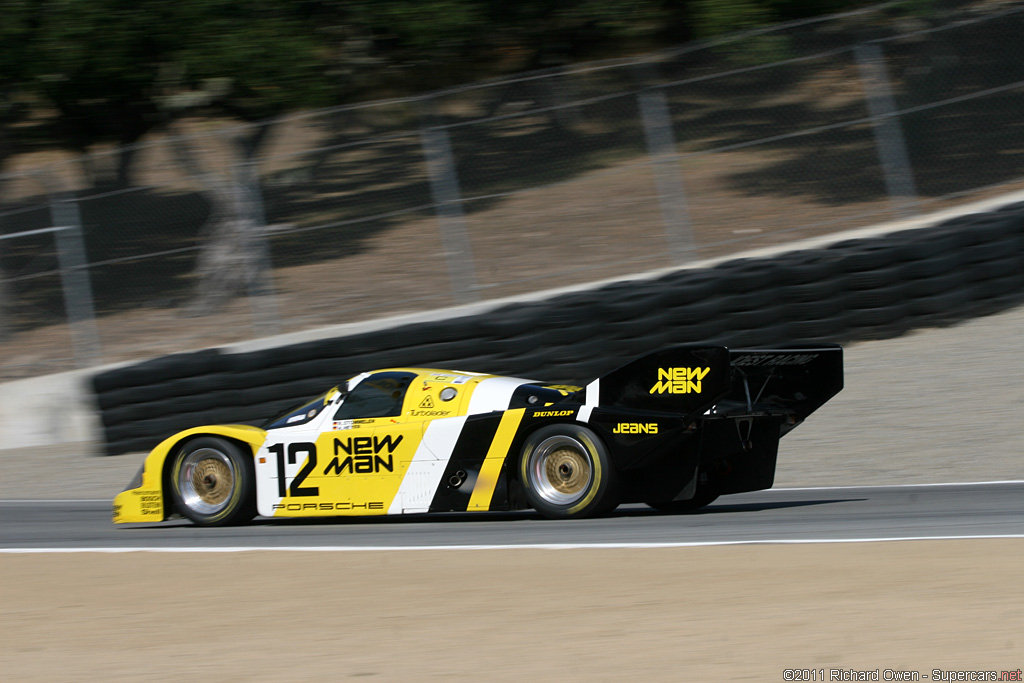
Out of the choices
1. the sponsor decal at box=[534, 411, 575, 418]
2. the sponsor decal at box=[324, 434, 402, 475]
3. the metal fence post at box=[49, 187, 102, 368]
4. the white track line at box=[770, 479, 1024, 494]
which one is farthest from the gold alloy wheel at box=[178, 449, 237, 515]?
the metal fence post at box=[49, 187, 102, 368]

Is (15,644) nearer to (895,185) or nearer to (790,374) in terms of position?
(790,374)

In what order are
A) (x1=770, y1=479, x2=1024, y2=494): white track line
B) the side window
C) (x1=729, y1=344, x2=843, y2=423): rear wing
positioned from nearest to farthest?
1. (x1=729, y1=344, x2=843, y2=423): rear wing
2. the side window
3. (x1=770, y1=479, x2=1024, y2=494): white track line

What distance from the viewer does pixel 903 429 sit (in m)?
10.2

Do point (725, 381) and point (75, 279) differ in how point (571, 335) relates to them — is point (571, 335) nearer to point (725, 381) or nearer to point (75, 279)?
point (725, 381)

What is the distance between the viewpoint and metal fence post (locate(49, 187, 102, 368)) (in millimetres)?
12992

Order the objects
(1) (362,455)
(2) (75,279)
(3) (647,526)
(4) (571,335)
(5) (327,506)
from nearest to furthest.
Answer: (3) (647,526) < (1) (362,455) < (5) (327,506) < (4) (571,335) < (2) (75,279)

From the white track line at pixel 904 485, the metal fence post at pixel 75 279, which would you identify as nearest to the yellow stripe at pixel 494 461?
→ the white track line at pixel 904 485

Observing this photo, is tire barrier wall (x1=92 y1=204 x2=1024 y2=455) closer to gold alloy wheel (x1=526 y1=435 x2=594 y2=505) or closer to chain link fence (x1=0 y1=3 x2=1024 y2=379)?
chain link fence (x1=0 y1=3 x2=1024 y2=379)

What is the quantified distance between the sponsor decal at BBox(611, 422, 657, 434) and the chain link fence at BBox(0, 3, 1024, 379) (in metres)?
5.75

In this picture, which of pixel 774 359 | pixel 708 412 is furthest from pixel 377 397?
pixel 774 359

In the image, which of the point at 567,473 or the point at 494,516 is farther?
the point at 494,516

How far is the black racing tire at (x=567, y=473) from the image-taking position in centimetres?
754

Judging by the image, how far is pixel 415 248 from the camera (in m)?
13.2

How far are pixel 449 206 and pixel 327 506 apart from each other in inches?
211
